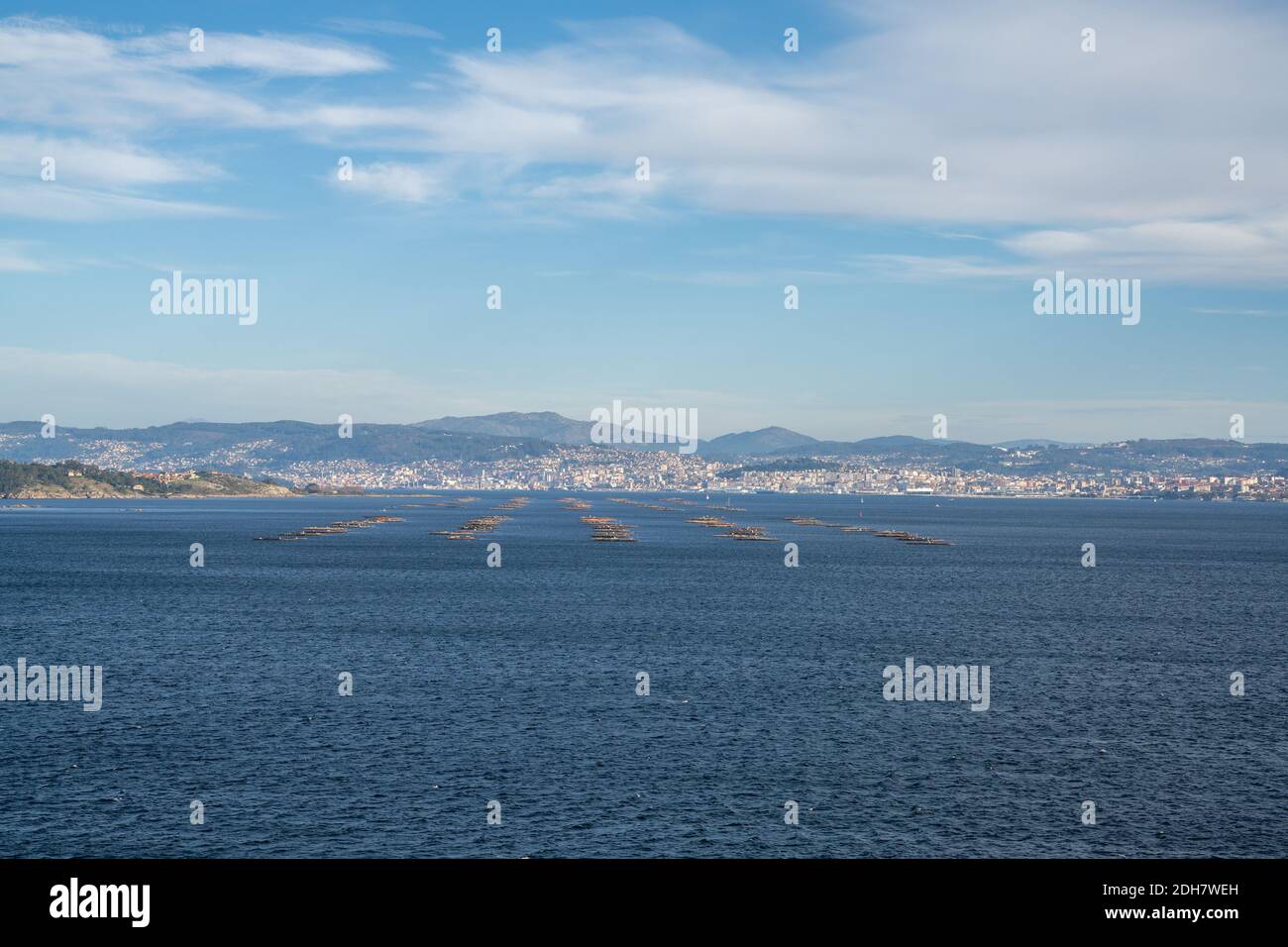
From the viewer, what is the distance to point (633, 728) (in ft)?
196

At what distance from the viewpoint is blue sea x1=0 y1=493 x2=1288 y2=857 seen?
4278 cm

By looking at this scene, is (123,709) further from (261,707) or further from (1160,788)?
(1160,788)

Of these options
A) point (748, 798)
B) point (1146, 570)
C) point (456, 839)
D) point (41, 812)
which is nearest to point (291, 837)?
point (456, 839)

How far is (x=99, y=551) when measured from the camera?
18238 centimetres

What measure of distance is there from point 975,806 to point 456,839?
2005 cm

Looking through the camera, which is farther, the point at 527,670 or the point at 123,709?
the point at 527,670

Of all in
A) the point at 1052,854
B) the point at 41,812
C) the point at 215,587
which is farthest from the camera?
the point at 215,587

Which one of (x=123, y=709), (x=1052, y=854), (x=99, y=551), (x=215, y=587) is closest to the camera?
(x=1052, y=854)

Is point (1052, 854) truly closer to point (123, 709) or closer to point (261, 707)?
point (261, 707)

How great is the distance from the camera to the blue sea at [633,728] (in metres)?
42.8

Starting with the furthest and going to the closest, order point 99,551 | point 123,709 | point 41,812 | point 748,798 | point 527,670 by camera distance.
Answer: point 99,551 < point 527,670 < point 123,709 < point 748,798 < point 41,812

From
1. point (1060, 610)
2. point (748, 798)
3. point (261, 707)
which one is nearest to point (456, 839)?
point (748, 798)

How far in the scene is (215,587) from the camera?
129 meters

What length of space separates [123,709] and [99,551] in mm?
131679
